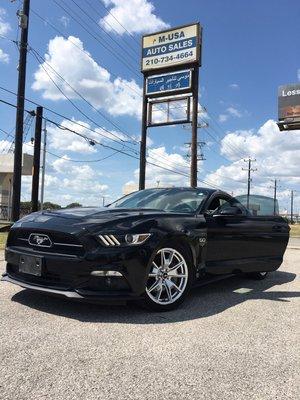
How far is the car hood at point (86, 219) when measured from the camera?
459 centimetres

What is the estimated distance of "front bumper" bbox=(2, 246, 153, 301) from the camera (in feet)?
14.3

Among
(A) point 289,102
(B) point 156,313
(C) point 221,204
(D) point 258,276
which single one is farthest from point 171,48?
(B) point 156,313

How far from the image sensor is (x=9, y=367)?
10.3 feet

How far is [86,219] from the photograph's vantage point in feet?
15.5

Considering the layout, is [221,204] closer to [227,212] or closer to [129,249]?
[227,212]

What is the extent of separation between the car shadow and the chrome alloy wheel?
17cm

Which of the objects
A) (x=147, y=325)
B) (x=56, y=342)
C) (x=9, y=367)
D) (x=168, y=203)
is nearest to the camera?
(x=9, y=367)

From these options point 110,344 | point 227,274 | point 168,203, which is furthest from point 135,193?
point 110,344

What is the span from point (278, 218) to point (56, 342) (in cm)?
456

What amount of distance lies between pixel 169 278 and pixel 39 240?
1404 millimetres

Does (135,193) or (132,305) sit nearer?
(132,305)

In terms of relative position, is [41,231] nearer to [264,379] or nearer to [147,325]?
[147,325]

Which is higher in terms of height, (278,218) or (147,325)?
(278,218)

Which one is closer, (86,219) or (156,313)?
(86,219)
